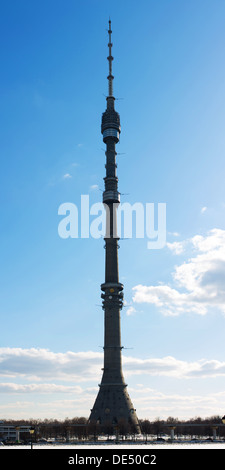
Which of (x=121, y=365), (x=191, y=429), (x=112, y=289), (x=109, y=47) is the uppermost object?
(x=109, y=47)

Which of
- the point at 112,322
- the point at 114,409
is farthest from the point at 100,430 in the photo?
the point at 112,322

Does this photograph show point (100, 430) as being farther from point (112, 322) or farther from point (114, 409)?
point (112, 322)

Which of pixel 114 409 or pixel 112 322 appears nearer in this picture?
pixel 114 409

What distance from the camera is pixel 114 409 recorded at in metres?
147

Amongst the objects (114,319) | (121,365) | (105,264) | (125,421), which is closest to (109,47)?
(105,264)

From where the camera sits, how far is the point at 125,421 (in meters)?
145

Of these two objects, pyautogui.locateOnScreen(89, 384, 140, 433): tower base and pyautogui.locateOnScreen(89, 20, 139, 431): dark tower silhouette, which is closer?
pyautogui.locateOnScreen(89, 384, 140, 433): tower base

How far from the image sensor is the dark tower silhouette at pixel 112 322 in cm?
14812

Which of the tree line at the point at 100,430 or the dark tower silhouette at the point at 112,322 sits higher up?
the dark tower silhouette at the point at 112,322

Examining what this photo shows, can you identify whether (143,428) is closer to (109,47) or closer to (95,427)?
(95,427)

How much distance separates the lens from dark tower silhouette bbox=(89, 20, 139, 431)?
14812 cm

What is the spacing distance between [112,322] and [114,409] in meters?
27.1
